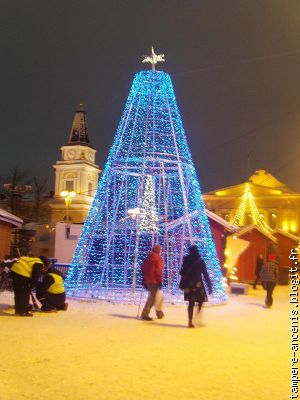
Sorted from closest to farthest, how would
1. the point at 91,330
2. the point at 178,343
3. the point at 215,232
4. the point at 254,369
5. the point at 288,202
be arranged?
the point at 254,369
the point at 178,343
the point at 91,330
the point at 215,232
the point at 288,202

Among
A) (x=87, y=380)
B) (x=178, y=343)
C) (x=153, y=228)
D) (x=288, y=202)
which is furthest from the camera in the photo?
(x=288, y=202)

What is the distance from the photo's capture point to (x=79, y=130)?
7925 centimetres

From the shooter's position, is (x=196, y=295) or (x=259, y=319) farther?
(x=259, y=319)

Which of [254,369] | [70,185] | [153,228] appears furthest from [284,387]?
[70,185]

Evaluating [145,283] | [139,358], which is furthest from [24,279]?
[139,358]

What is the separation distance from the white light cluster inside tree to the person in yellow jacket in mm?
3974

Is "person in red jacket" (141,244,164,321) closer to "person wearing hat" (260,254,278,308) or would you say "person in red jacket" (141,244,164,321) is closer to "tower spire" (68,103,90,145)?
"person wearing hat" (260,254,278,308)

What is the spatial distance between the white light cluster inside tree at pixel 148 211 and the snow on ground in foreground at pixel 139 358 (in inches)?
151

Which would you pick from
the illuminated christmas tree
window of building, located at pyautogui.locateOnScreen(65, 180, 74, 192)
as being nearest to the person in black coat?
the illuminated christmas tree

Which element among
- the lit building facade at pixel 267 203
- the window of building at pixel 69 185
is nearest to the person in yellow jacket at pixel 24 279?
the lit building facade at pixel 267 203

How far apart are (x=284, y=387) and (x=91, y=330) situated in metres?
4.35

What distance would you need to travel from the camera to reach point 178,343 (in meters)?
8.60

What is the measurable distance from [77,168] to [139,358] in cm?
7021

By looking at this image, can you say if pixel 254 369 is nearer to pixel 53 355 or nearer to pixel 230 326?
pixel 53 355
